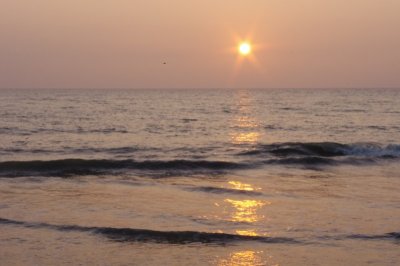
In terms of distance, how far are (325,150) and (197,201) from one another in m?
15.8

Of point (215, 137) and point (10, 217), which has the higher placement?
point (215, 137)

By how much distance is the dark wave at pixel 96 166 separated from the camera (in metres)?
22.3

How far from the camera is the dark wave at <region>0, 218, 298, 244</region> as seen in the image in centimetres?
1191

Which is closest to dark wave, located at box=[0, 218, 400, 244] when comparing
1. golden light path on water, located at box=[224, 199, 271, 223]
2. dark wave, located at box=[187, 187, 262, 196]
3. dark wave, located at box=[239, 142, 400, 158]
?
golden light path on water, located at box=[224, 199, 271, 223]

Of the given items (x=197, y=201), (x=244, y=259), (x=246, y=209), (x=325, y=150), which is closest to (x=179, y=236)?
(x=244, y=259)

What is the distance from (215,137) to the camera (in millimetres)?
36094

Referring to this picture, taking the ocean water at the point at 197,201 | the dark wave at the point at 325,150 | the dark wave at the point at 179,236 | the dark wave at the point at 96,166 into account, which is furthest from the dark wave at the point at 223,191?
the dark wave at the point at 325,150

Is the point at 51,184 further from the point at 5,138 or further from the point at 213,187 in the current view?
the point at 5,138

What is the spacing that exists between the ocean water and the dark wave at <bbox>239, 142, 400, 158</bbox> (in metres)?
0.09

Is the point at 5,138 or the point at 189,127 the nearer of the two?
the point at 5,138

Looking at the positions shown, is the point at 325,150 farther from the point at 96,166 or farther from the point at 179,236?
the point at 179,236

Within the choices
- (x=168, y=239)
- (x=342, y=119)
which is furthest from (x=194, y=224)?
(x=342, y=119)

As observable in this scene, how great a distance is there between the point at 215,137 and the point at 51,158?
12492 mm

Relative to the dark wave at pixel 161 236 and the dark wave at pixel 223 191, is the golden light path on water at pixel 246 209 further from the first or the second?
the dark wave at pixel 161 236
